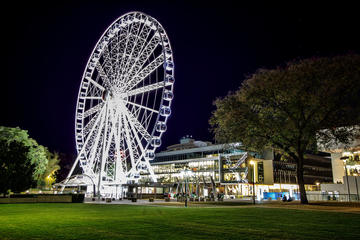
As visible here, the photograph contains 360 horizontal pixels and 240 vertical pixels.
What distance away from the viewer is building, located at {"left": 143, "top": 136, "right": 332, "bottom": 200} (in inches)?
2589

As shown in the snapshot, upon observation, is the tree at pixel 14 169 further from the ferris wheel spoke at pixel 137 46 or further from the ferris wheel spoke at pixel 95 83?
the ferris wheel spoke at pixel 137 46

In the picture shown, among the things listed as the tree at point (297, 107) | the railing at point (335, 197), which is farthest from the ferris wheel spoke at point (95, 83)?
the railing at point (335, 197)

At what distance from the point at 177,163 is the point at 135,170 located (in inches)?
1749

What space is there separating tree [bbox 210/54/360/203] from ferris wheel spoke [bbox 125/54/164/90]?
1132cm

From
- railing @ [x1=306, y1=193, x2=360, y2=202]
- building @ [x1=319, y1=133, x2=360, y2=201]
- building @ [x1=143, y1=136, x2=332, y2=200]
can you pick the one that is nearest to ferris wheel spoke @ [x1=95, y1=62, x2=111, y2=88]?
building @ [x1=143, y1=136, x2=332, y2=200]

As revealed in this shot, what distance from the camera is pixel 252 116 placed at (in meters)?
26.5

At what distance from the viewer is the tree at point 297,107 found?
78.5 feet

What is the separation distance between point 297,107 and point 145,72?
1929 cm

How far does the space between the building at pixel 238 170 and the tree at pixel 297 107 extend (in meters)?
30.7

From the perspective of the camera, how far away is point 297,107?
1001 inches

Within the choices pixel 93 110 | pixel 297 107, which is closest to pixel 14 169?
pixel 93 110

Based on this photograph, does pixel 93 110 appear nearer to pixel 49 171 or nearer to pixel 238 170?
pixel 238 170

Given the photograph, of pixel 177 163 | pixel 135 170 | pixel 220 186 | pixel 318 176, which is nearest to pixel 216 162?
pixel 220 186

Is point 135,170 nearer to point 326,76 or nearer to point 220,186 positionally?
point 326,76
